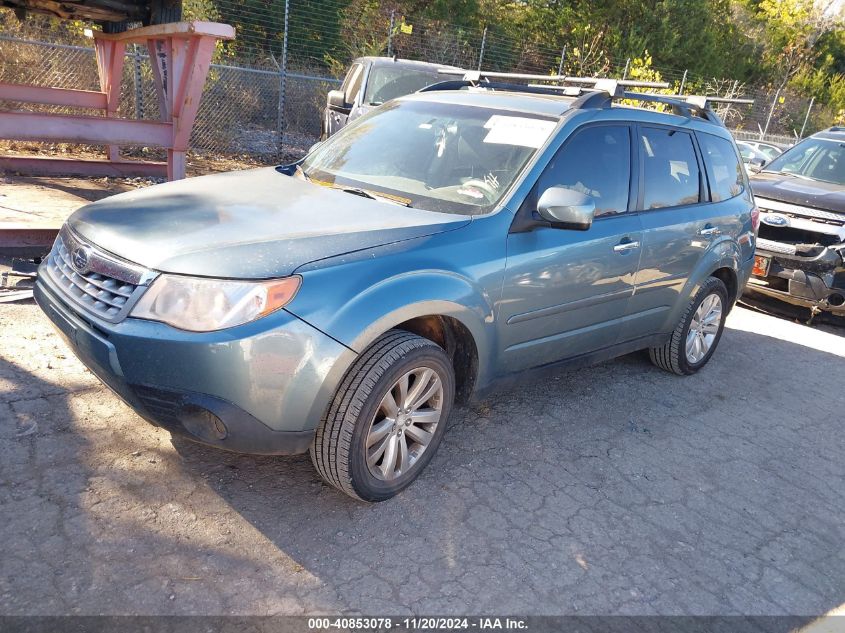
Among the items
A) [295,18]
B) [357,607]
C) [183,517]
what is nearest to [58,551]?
[183,517]

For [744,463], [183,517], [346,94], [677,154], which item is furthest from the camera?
[346,94]

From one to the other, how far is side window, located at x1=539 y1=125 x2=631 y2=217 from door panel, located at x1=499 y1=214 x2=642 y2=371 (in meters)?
0.13

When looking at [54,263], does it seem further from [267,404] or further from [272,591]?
[272,591]

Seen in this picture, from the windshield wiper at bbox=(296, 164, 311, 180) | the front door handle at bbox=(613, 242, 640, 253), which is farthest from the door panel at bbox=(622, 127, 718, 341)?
the windshield wiper at bbox=(296, 164, 311, 180)

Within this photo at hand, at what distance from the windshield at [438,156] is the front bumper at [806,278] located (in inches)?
175

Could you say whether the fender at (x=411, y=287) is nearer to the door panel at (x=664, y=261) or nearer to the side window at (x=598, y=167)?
the side window at (x=598, y=167)

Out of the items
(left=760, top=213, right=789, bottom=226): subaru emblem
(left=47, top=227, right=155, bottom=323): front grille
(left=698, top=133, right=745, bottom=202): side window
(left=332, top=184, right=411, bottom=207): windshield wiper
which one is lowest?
(left=760, top=213, right=789, bottom=226): subaru emblem

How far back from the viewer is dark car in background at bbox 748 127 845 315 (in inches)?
271

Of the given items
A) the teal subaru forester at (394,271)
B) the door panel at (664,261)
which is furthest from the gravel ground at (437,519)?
the door panel at (664,261)

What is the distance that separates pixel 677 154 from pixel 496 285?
2.12 m

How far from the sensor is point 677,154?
4695 millimetres

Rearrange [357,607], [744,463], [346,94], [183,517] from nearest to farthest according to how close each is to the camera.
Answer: [357,607] → [183,517] → [744,463] → [346,94]

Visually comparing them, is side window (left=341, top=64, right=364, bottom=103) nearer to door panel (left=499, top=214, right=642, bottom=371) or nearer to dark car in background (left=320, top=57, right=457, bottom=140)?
dark car in background (left=320, top=57, right=457, bottom=140)

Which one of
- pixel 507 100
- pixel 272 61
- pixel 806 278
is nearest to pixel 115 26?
pixel 507 100
